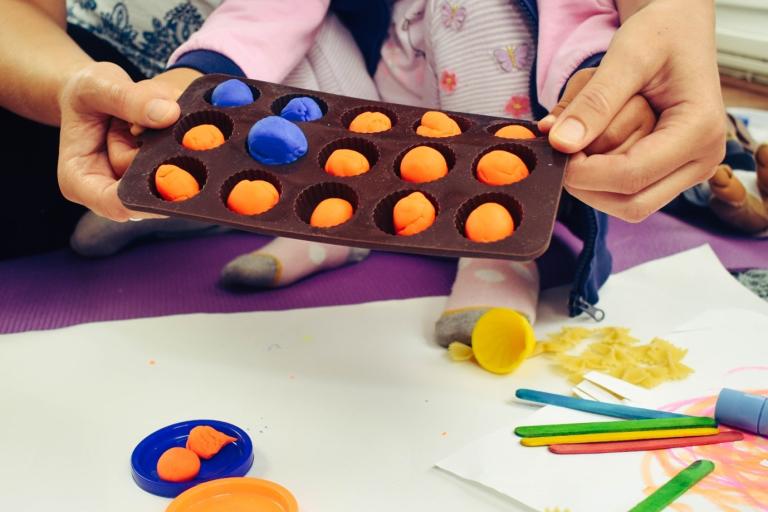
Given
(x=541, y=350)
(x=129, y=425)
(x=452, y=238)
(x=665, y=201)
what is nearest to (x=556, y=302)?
(x=541, y=350)

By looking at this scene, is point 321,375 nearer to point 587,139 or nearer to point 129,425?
point 129,425

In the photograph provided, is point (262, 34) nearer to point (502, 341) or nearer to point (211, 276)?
point (211, 276)

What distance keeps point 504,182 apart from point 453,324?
198 millimetres

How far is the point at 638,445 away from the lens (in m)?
0.56

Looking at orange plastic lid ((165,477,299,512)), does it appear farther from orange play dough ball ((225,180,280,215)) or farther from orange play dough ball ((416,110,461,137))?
orange play dough ball ((416,110,461,137))

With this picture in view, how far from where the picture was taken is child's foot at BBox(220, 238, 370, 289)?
0.83m

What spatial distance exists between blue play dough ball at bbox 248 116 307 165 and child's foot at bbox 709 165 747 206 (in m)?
0.56

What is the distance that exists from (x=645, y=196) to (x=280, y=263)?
1.29 ft

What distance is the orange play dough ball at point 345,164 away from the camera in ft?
1.96

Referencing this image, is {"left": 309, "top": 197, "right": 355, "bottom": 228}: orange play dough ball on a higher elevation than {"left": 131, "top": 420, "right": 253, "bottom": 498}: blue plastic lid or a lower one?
higher

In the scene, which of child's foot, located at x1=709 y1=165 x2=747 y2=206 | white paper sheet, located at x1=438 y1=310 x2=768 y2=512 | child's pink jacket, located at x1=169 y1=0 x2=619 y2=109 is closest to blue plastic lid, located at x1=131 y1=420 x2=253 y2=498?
white paper sheet, located at x1=438 y1=310 x2=768 y2=512

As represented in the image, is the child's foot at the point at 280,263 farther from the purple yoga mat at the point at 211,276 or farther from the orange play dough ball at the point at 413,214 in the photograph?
the orange play dough ball at the point at 413,214

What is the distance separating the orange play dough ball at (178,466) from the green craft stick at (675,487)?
0.29 metres

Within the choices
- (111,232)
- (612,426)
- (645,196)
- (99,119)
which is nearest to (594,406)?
(612,426)
